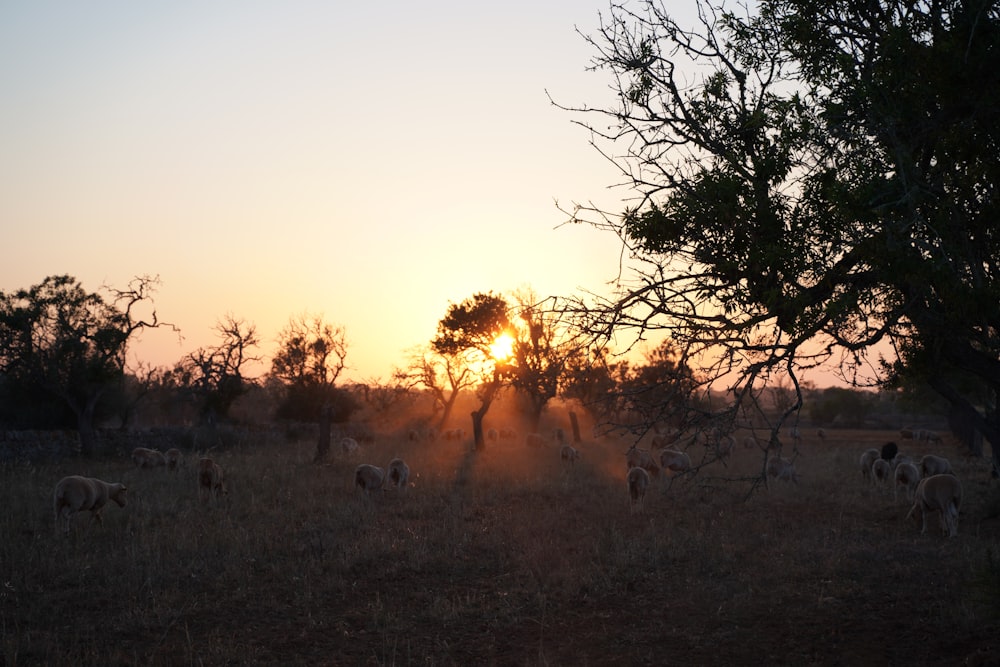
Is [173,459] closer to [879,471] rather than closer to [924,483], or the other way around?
[924,483]

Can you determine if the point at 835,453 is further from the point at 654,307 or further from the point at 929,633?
the point at 654,307

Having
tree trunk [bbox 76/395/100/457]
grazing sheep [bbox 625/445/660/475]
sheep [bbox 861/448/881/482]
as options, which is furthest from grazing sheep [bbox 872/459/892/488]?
tree trunk [bbox 76/395/100/457]

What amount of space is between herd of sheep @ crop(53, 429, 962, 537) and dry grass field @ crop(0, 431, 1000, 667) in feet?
1.58

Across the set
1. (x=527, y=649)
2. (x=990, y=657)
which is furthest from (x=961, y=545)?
(x=527, y=649)

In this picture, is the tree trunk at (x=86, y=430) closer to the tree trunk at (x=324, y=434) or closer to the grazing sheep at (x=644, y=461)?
the tree trunk at (x=324, y=434)

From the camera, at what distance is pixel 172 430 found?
124ft

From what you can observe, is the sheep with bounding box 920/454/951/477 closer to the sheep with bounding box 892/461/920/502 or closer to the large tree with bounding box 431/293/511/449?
the sheep with bounding box 892/461/920/502

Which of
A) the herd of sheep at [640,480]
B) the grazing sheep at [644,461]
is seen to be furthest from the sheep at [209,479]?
the grazing sheep at [644,461]

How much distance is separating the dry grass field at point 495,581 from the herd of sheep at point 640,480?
0.48 metres

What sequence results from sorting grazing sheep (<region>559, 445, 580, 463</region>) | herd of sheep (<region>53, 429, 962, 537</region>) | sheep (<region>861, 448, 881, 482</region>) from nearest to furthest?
herd of sheep (<region>53, 429, 962, 537</region>), sheep (<region>861, 448, 881, 482</region>), grazing sheep (<region>559, 445, 580, 463</region>)

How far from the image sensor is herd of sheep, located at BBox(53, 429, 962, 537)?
48.2 ft

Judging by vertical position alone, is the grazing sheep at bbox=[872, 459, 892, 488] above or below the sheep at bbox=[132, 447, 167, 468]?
below

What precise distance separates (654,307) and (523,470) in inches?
813

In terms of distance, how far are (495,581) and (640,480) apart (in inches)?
341
